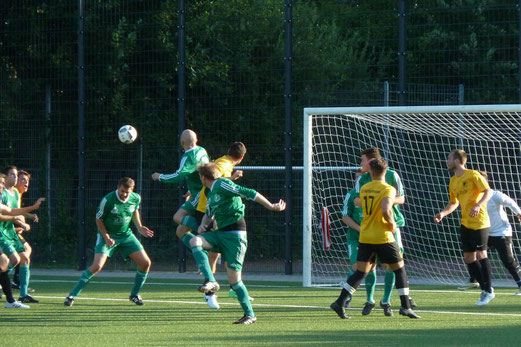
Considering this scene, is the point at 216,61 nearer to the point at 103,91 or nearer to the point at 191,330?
the point at 103,91

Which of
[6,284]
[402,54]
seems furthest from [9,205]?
[402,54]

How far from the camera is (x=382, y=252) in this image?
9.70 metres

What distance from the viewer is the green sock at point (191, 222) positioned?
11.7 metres

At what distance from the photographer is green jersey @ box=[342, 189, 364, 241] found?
1080cm

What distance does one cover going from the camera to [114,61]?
17578 mm

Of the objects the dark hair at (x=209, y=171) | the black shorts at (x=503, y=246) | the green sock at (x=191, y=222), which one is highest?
the dark hair at (x=209, y=171)

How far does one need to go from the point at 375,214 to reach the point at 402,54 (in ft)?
20.8

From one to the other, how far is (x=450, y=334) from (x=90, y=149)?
34.4 feet

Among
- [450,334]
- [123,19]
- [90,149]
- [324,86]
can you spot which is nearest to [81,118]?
[90,149]

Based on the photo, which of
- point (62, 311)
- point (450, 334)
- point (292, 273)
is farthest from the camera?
point (292, 273)

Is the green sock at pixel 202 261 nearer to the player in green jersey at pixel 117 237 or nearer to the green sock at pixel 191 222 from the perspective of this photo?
the player in green jersey at pixel 117 237

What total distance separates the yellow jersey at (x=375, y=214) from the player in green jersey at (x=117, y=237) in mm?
3074

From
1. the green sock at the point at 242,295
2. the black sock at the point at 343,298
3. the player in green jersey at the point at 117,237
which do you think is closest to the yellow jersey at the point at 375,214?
the black sock at the point at 343,298

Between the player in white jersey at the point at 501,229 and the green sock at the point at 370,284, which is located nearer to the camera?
the green sock at the point at 370,284
